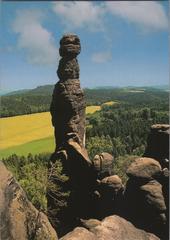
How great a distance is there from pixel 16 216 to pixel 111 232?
7219mm

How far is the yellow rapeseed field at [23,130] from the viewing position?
122m

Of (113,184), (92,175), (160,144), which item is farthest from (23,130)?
(160,144)

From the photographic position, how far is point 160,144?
3069 centimetres

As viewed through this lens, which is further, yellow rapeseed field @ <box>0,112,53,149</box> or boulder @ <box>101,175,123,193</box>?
yellow rapeseed field @ <box>0,112,53,149</box>

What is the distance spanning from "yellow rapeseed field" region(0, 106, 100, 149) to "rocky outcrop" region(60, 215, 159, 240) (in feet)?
307

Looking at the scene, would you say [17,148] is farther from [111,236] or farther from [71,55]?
[111,236]

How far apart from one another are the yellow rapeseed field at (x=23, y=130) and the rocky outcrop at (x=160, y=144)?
8802cm

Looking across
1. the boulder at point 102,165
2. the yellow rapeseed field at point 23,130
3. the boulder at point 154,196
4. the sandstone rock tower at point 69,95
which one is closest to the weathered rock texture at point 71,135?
the sandstone rock tower at point 69,95

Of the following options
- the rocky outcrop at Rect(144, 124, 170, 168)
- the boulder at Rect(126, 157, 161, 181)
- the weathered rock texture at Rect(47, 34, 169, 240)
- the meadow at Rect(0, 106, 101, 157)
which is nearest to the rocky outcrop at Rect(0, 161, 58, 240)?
the weathered rock texture at Rect(47, 34, 169, 240)

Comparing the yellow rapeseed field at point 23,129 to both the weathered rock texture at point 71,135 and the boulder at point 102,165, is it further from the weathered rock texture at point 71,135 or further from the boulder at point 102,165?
the boulder at point 102,165

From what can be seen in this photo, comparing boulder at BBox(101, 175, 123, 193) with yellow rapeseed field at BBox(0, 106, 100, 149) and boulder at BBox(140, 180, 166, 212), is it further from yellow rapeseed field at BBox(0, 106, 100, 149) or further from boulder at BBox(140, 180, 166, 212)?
yellow rapeseed field at BBox(0, 106, 100, 149)

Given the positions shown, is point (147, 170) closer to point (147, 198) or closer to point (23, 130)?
point (147, 198)

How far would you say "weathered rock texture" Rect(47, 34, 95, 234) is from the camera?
104 feet

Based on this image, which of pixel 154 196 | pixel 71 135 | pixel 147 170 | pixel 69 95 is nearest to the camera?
pixel 154 196
